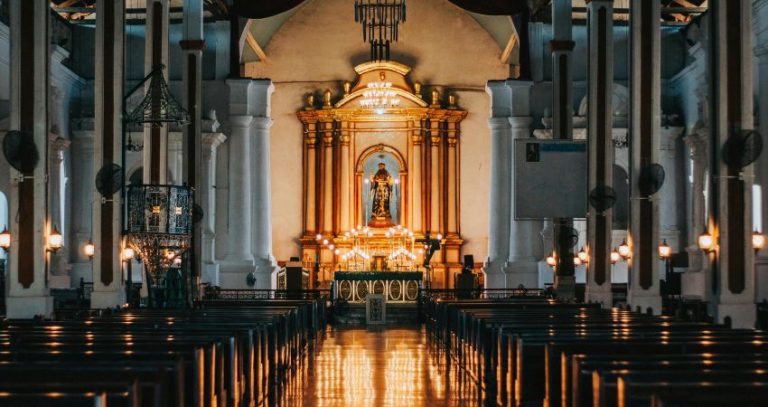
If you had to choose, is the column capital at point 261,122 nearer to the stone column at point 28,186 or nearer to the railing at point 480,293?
the railing at point 480,293

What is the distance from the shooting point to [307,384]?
1280 cm

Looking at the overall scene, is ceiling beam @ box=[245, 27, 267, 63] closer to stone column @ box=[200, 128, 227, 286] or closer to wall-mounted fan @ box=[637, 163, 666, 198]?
stone column @ box=[200, 128, 227, 286]

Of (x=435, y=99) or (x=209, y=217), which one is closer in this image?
(x=209, y=217)

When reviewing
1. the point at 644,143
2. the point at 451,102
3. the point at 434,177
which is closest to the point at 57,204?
the point at 434,177

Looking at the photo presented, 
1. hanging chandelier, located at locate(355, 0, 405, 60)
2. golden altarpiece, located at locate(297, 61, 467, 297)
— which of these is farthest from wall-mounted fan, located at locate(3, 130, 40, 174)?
golden altarpiece, located at locate(297, 61, 467, 297)

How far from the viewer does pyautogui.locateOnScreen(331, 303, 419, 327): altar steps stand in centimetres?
2508

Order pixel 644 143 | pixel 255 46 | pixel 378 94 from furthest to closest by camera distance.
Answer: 1. pixel 255 46
2. pixel 378 94
3. pixel 644 143

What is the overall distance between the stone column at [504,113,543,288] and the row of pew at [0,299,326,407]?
13985 mm

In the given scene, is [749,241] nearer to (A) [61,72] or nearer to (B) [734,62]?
(B) [734,62]

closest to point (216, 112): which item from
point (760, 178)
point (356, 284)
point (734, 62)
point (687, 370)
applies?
point (356, 284)

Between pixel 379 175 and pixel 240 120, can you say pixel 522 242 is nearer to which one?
pixel 379 175

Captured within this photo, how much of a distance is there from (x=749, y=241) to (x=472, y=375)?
14.5ft

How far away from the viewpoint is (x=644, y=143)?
17797 millimetres

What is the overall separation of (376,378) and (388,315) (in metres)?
12.7
